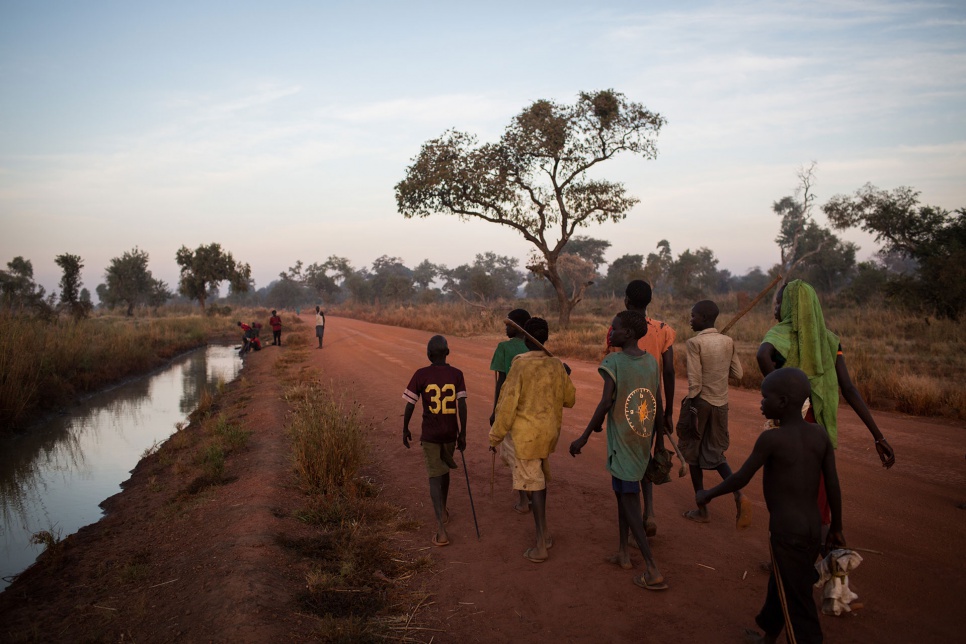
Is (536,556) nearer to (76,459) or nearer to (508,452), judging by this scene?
(508,452)

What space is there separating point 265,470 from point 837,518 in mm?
6236

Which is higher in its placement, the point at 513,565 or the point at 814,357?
the point at 814,357

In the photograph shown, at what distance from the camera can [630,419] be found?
4152 mm

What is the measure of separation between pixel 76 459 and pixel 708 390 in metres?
10.8

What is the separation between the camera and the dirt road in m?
3.69

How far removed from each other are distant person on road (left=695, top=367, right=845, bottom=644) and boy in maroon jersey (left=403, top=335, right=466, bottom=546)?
2.46 m

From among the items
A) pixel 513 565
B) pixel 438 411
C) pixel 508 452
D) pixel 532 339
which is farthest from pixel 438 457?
pixel 532 339

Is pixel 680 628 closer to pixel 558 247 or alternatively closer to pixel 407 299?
pixel 558 247

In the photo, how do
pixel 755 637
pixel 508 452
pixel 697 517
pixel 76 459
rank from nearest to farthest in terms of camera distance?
pixel 755 637 < pixel 508 452 < pixel 697 517 < pixel 76 459

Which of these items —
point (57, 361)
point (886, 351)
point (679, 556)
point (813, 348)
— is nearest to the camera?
point (813, 348)

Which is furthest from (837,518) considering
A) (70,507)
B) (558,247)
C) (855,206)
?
(855,206)

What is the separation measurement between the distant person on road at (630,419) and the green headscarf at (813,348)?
824 millimetres

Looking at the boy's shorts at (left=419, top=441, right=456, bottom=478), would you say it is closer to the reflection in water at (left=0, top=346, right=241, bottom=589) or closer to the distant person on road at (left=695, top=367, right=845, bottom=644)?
the distant person on road at (left=695, top=367, right=845, bottom=644)

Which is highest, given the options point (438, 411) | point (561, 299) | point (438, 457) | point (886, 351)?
point (561, 299)
